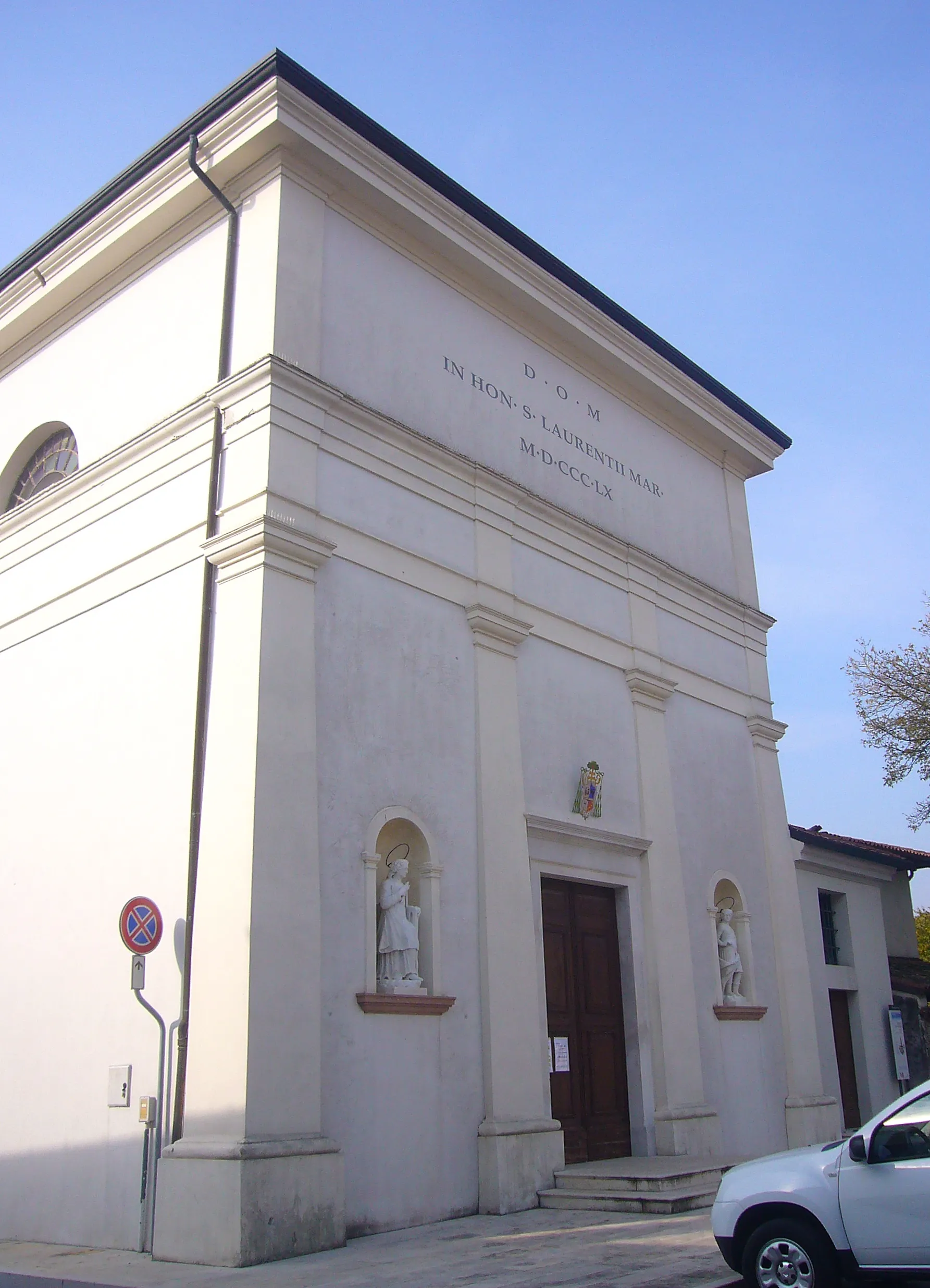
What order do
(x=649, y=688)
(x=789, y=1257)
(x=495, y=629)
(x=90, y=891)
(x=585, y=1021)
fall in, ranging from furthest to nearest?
(x=649, y=688) → (x=585, y=1021) → (x=495, y=629) → (x=90, y=891) → (x=789, y=1257)

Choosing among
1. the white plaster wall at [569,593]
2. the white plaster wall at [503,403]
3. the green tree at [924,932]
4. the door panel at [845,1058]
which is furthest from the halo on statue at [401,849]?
the green tree at [924,932]

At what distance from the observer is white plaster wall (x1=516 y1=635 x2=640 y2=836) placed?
1250cm

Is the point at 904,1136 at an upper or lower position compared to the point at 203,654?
lower

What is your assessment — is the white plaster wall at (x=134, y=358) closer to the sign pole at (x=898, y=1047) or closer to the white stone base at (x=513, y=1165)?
the white stone base at (x=513, y=1165)

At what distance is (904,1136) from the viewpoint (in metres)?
6.23

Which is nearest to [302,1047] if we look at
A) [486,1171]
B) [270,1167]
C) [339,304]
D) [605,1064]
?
[270,1167]

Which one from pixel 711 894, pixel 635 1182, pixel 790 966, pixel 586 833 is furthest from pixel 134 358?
pixel 790 966

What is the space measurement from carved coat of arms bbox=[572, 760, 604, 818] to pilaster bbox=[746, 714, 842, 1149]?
13.2 feet

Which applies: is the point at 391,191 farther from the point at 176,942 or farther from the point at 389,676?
the point at 176,942

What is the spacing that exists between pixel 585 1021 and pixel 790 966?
13.9 ft

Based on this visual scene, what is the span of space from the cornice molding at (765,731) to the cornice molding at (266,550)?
8.18 metres

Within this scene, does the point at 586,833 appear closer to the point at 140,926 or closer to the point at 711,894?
the point at 711,894

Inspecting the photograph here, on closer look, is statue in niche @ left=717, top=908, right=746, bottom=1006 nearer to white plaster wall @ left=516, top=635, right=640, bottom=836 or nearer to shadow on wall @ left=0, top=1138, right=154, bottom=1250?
white plaster wall @ left=516, top=635, right=640, bottom=836

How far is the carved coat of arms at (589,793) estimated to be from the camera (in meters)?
12.8
